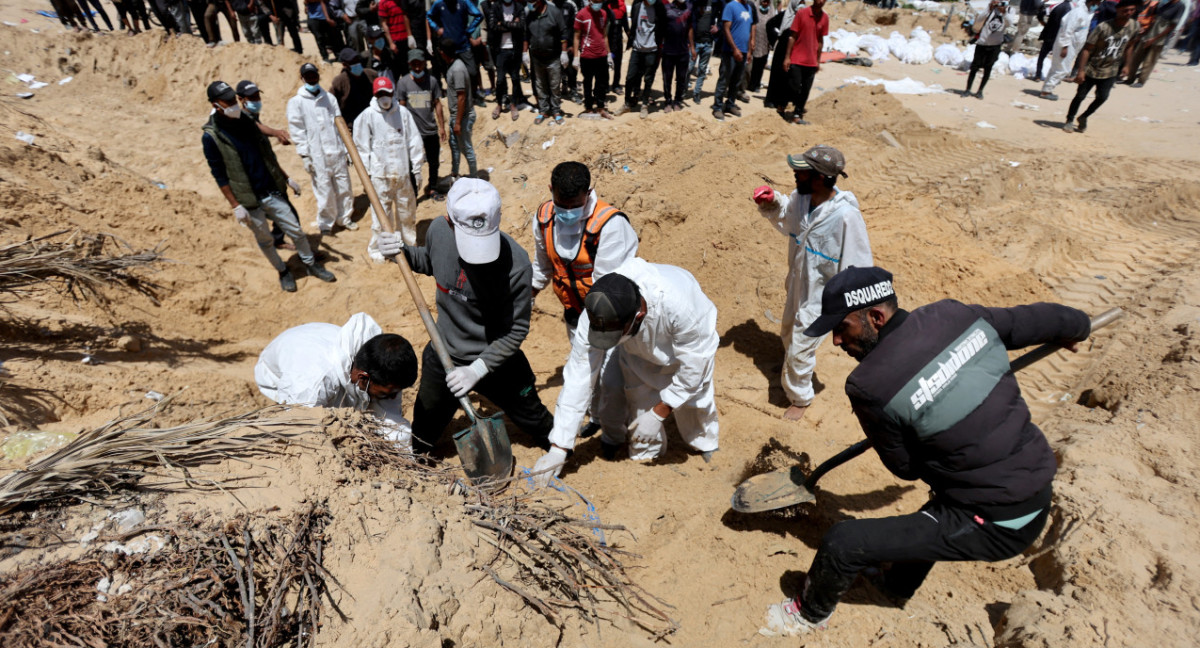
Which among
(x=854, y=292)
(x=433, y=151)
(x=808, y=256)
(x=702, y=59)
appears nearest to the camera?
(x=854, y=292)

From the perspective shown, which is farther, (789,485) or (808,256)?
(808,256)

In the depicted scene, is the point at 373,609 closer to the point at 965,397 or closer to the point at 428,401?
the point at 428,401

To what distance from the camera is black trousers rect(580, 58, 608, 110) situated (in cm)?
859

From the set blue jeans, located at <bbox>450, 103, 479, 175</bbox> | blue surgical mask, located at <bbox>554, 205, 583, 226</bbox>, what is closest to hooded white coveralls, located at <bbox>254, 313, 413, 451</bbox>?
blue surgical mask, located at <bbox>554, 205, 583, 226</bbox>

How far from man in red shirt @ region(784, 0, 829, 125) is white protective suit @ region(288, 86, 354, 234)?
6.72m

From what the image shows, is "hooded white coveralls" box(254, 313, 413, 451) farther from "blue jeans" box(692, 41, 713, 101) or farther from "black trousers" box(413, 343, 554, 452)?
"blue jeans" box(692, 41, 713, 101)

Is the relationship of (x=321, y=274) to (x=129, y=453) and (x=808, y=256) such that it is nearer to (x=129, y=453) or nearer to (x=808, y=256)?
(x=129, y=453)

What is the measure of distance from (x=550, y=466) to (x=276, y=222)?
185 inches

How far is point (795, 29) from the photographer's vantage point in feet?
29.0

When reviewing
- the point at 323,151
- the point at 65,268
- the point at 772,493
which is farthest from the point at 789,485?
the point at 323,151

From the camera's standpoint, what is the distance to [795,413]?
4406mm

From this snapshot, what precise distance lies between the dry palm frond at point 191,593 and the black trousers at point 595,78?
802cm

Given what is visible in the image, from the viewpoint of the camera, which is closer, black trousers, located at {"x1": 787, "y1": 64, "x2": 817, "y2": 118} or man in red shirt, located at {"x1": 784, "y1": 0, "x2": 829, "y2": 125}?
man in red shirt, located at {"x1": 784, "y1": 0, "x2": 829, "y2": 125}

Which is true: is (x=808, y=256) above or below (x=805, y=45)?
below
